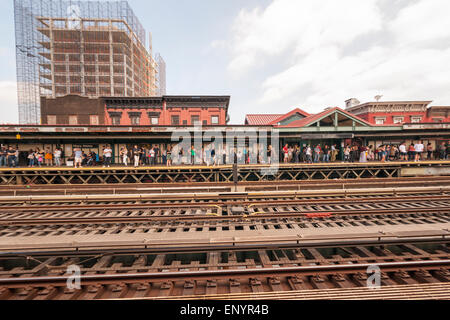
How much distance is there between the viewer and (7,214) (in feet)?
28.6

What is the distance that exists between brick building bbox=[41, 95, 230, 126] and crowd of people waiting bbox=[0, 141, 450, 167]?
7074 millimetres

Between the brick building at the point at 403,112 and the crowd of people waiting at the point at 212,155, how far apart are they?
37.7ft

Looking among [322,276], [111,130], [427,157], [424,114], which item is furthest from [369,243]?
[424,114]

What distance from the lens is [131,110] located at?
24078 millimetres

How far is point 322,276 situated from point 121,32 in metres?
60.0

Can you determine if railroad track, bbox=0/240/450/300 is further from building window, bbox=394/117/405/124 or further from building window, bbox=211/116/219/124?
building window, bbox=394/117/405/124

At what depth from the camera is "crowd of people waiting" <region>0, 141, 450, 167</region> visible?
16.2m

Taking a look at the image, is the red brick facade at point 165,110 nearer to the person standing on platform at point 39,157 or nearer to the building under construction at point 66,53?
the person standing on platform at point 39,157

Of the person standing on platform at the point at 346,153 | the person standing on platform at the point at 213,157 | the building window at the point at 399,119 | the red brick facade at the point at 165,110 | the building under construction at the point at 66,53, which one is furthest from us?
→ the building under construction at the point at 66,53

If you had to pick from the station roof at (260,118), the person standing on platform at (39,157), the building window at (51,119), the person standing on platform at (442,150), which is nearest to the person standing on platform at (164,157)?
the person standing on platform at (39,157)

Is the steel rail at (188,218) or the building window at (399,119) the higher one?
the building window at (399,119)

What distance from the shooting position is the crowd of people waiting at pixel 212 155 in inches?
640

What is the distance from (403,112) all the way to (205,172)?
32.7 meters

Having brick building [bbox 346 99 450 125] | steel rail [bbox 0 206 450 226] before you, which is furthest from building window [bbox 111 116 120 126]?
brick building [bbox 346 99 450 125]
